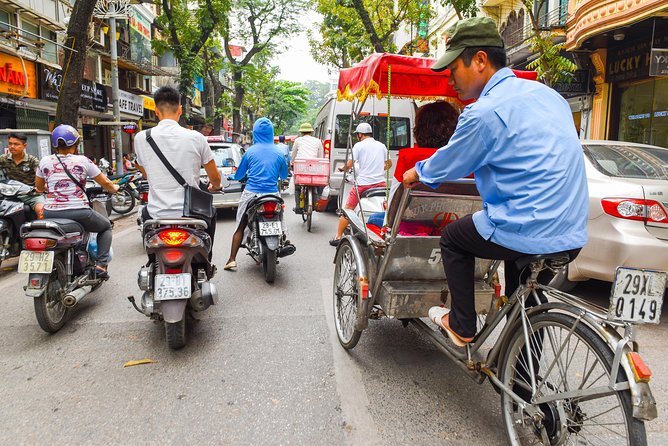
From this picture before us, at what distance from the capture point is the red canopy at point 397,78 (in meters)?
3.30

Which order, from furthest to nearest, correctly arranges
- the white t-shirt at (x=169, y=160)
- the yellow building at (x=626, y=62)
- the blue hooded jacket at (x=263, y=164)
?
1. the yellow building at (x=626, y=62)
2. the blue hooded jacket at (x=263, y=164)
3. the white t-shirt at (x=169, y=160)

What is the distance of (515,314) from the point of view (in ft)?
7.41

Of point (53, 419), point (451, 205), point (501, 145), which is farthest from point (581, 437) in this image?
point (53, 419)

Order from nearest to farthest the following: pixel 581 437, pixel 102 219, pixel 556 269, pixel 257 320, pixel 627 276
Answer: pixel 627 276 → pixel 581 437 → pixel 556 269 → pixel 257 320 → pixel 102 219

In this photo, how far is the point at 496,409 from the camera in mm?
2816

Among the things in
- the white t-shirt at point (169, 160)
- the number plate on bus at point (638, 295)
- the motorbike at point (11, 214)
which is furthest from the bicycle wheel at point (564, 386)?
the motorbike at point (11, 214)

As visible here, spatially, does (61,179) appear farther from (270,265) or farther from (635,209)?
(635,209)

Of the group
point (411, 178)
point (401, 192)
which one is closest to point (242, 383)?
point (401, 192)

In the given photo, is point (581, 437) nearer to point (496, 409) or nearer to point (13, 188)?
point (496, 409)

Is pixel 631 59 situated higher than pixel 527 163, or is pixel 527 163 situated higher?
pixel 631 59

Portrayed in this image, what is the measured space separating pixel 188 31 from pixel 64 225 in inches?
616

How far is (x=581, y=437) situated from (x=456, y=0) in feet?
39.3

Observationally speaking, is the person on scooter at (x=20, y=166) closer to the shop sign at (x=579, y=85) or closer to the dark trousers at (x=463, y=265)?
the dark trousers at (x=463, y=265)

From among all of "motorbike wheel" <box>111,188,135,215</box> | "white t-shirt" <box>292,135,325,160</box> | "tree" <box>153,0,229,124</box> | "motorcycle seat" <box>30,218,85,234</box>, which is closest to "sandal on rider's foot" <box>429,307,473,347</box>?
"motorcycle seat" <box>30,218,85,234</box>
